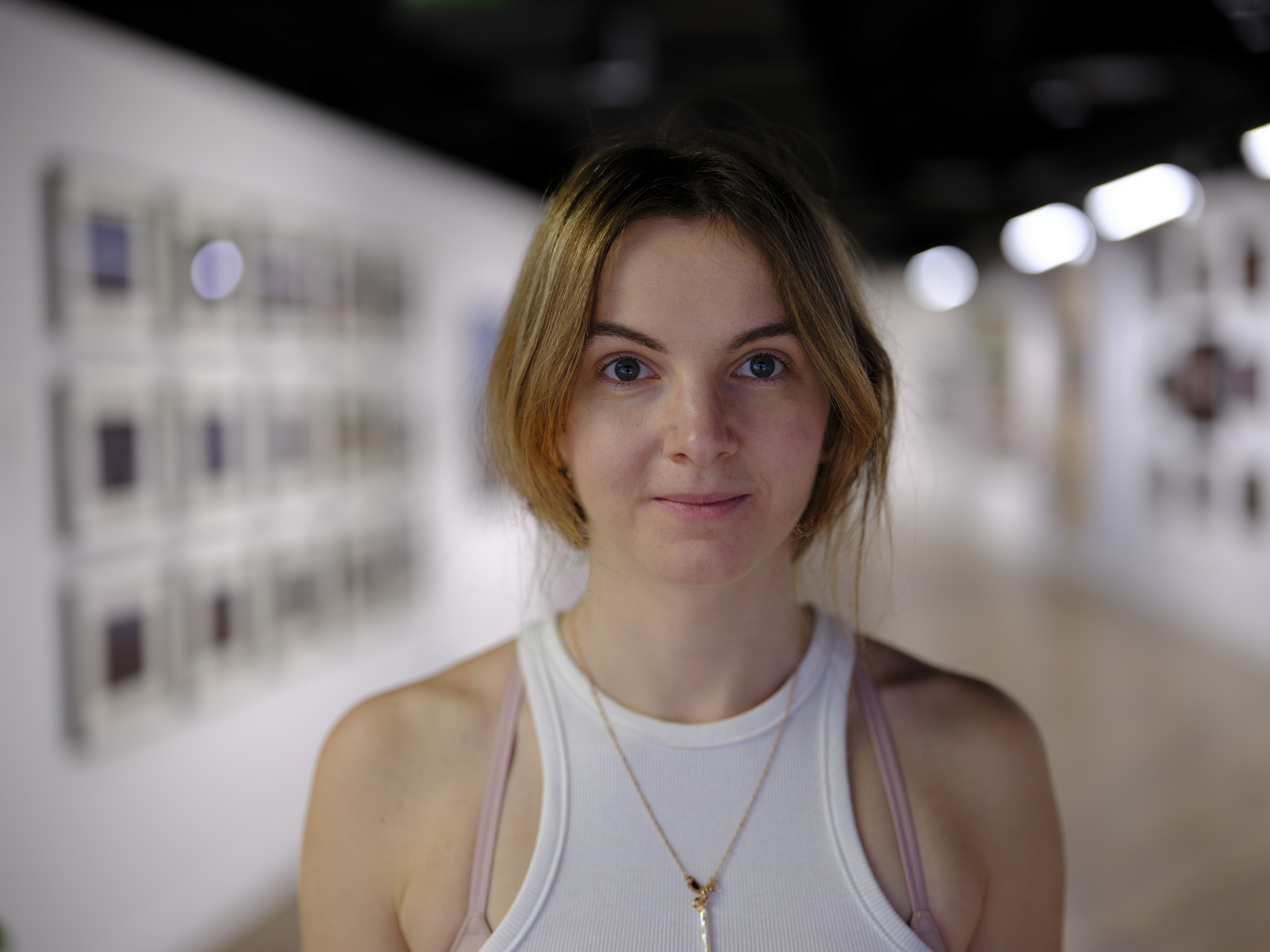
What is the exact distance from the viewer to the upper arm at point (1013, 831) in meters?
1.36

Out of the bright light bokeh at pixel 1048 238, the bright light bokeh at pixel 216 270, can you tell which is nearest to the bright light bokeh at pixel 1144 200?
the bright light bokeh at pixel 1048 238

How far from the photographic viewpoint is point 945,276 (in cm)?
1484

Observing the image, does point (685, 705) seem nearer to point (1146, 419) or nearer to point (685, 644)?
point (685, 644)

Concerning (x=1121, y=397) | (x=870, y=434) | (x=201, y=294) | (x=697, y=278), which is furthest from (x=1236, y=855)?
(x=1121, y=397)

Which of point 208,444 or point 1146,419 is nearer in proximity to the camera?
point 208,444

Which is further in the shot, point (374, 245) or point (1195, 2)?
point (374, 245)

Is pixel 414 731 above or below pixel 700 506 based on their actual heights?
below

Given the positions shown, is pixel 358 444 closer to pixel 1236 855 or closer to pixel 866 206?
pixel 1236 855

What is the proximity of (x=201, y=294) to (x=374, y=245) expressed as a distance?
155 centimetres

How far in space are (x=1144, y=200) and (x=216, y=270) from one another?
263 inches

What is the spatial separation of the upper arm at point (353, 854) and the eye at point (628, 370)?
57cm

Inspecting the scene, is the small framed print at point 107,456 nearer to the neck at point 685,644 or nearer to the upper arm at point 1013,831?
the neck at point 685,644

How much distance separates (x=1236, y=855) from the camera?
427 centimetres

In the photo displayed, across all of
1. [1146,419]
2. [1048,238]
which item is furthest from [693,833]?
[1048,238]
